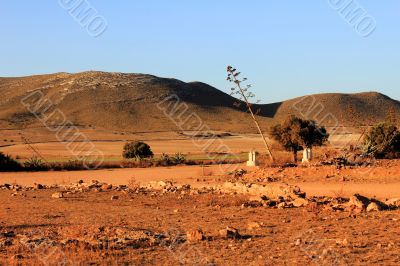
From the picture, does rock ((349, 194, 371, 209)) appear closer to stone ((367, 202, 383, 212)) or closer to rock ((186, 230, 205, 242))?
stone ((367, 202, 383, 212))

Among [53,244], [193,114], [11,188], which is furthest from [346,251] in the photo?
[193,114]

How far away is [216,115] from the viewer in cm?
13312

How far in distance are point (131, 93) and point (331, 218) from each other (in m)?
124

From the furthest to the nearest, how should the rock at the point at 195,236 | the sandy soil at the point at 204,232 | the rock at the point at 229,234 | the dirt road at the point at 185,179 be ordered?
the dirt road at the point at 185,179, the rock at the point at 229,234, the rock at the point at 195,236, the sandy soil at the point at 204,232

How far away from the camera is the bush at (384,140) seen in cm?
3500

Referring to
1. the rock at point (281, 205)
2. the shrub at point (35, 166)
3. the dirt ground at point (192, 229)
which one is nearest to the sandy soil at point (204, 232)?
the dirt ground at point (192, 229)

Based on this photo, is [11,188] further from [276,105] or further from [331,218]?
[276,105]

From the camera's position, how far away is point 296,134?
37.3 m

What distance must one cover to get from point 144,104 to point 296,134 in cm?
9316

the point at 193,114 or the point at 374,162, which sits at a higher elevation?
the point at 193,114

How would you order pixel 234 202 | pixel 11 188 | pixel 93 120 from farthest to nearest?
pixel 93 120, pixel 11 188, pixel 234 202

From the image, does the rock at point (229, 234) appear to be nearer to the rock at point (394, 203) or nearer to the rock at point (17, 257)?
the rock at point (17, 257)

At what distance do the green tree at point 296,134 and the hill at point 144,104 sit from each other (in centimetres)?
7025

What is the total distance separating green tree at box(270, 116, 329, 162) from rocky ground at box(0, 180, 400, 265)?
17.1 metres
